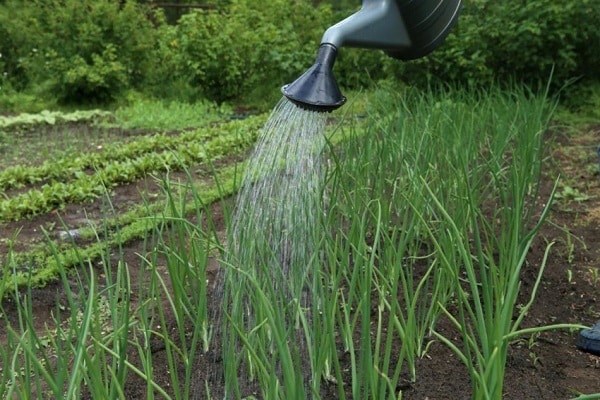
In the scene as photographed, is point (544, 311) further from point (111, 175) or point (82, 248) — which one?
point (111, 175)

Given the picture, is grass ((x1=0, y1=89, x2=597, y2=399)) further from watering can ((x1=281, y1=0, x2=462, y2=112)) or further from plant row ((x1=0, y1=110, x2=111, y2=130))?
plant row ((x1=0, y1=110, x2=111, y2=130))

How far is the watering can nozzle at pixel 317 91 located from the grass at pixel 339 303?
22cm

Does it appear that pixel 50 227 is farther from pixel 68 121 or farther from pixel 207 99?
pixel 207 99

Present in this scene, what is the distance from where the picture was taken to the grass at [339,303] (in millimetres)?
1275

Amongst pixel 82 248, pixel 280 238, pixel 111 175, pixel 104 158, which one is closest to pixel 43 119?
pixel 104 158

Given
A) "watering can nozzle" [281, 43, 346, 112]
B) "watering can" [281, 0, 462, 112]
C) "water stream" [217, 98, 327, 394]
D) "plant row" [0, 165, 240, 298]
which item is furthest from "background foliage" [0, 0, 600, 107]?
"watering can nozzle" [281, 43, 346, 112]

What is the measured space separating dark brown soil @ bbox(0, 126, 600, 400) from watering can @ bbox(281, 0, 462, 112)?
490 millimetres

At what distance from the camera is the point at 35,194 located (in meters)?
3.76

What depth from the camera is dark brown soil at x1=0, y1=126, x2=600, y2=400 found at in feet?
5.99

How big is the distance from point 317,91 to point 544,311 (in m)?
1.24

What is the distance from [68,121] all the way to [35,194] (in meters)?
3.29

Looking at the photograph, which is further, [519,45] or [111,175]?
[519,45]

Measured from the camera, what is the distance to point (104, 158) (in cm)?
485

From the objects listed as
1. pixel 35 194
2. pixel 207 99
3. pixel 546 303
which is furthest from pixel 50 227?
pixel 207 99
